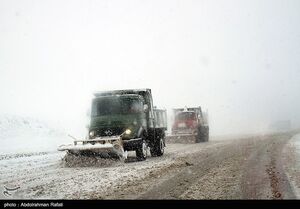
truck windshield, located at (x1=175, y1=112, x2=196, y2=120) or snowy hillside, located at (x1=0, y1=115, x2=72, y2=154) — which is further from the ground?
truck windshield, located at (x1=175, y1=112, x2=196, y2=120)

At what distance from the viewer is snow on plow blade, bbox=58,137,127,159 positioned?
50.0ft

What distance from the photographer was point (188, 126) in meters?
33.6

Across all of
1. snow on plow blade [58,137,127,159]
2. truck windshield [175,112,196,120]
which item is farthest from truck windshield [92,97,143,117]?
truck windshield [175,112,196,120]

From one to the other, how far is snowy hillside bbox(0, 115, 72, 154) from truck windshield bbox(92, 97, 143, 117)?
1262 cm

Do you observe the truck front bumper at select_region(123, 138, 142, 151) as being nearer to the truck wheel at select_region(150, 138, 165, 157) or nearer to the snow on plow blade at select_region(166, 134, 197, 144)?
the truck wheel at select_region(150, 138, 165, 157)

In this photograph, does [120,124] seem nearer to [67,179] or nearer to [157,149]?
[157,149]

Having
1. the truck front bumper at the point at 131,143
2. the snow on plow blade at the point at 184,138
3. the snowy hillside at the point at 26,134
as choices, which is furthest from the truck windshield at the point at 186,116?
the truck front bumper at the point at 131,143

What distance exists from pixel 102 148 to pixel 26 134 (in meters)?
21.4

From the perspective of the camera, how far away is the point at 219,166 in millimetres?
14242

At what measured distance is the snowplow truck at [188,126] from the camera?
32938 mm

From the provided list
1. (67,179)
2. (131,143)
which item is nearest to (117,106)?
(131,143)

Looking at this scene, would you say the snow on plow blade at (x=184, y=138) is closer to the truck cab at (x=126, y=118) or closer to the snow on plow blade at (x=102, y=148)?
the truck cab at (x=126, y=118)

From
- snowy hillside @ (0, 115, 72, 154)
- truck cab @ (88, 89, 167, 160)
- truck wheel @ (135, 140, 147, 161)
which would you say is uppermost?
truck cab @ (88, 89, 167, 160)
